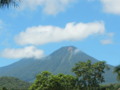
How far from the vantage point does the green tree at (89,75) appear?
85062mm

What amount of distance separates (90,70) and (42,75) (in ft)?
50.0

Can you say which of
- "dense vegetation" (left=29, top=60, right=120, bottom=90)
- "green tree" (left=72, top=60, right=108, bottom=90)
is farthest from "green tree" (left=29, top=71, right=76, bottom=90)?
"green tree" (left=72, top=60, right=108, bottom=90)

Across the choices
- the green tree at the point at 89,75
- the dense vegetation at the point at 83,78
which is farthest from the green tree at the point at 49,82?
the green tree at the point at 89,75

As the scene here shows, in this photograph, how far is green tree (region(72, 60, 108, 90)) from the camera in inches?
3349

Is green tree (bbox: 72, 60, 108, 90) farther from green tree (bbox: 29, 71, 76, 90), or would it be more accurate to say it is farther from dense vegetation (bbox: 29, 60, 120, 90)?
green tree (bbox: 29, 71, 76, 90)

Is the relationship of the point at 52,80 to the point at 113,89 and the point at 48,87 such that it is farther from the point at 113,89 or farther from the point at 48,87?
the point at 113,89

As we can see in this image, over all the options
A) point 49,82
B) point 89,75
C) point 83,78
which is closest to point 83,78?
point 83,78

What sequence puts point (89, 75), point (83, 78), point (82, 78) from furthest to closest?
point (82, 78) → point (83, 78) → point (89, 75)

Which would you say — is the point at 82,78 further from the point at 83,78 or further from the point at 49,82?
the point at 49,82

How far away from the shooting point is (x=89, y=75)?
8550 cm

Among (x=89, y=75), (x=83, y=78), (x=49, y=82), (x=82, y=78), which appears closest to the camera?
(x=49, y=82)

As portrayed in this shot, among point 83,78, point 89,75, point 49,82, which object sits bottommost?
point 49,82

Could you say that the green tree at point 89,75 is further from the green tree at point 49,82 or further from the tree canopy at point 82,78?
the green tree at point 49,82

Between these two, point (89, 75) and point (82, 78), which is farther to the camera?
point (82, 78)
